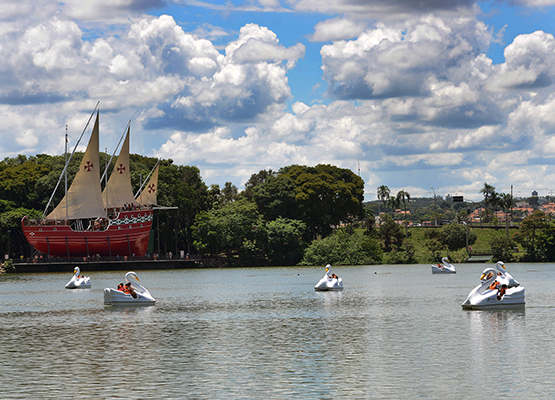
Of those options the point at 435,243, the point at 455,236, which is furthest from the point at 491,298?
the point at 455,236

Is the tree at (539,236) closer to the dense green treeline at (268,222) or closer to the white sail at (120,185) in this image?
the dense green treeline at (268,222)

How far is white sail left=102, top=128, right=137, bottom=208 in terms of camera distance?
115312mm

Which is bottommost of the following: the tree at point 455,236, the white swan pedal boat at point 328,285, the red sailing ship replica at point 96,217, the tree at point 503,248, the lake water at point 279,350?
the lake water at point 279,350

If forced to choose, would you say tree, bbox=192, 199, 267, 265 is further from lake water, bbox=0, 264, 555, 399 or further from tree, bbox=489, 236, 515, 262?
lake water, bbox=0, 264, 555, 399

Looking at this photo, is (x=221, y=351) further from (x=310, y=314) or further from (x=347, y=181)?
(x=347, y=181)

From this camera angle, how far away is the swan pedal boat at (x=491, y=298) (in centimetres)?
3881

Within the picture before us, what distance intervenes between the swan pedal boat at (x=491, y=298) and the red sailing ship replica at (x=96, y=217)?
262 feet

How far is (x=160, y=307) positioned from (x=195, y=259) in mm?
73985

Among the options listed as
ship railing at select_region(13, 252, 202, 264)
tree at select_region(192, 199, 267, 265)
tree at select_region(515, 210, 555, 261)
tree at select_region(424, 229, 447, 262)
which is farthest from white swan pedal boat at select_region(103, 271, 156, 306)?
tree at select_region(515, 210, 555, 261)

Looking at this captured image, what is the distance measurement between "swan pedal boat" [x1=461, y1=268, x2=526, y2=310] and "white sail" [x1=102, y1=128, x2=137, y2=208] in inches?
3312

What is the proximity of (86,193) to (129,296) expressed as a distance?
68.7 meters

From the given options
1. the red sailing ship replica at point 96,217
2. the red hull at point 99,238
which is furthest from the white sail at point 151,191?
the red hull at point 99,238

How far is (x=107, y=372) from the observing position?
22.1m

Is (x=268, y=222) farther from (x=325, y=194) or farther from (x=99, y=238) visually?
(x=99, y=238)
